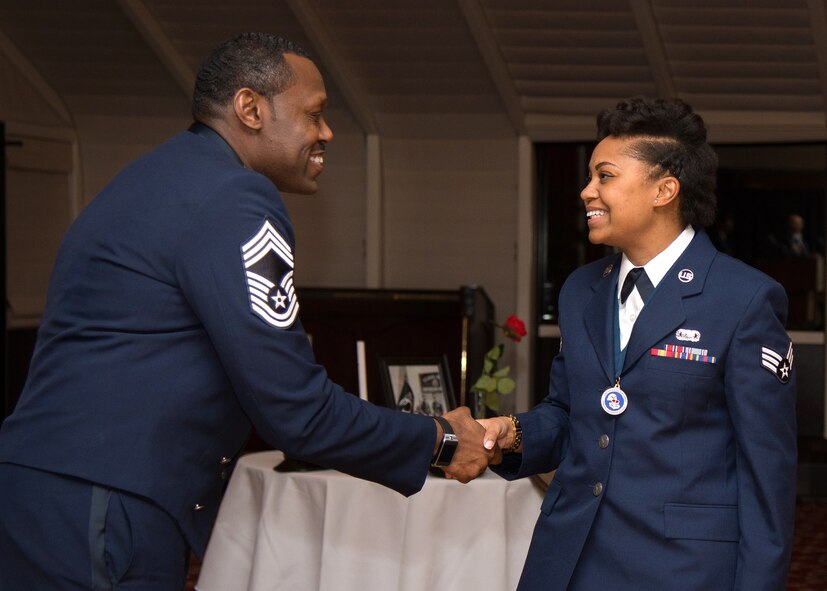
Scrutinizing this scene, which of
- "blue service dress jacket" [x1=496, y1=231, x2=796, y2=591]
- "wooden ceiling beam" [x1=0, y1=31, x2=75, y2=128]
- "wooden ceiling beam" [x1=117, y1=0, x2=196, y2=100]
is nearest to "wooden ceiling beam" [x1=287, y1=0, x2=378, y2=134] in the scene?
"wooden ceiling beam" [x1=117, y1=0, x2=196, y2=100]

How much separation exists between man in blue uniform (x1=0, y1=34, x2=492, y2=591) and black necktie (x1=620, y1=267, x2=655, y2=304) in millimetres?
723

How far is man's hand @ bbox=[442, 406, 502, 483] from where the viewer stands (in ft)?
7.97

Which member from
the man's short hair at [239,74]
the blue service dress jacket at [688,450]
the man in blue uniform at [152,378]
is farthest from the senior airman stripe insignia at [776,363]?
the man's short hair at [239,74]

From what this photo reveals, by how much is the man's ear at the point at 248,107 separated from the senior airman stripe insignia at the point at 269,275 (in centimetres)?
29

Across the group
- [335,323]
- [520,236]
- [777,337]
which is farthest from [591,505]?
[520,236]

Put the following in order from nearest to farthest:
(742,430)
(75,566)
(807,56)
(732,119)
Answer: (75,566) → (742,430) → (807,56) → (732,119)

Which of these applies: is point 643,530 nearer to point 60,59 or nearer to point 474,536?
point 474,536

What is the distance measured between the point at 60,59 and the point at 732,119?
4.61 metres

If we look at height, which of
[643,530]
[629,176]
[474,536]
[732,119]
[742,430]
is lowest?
[474,536]

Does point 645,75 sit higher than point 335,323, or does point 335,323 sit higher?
point 645,75

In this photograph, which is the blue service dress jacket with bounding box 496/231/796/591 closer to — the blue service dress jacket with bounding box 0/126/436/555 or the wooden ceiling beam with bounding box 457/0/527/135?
the blue service dress jacket with bounding box 0/126/436/555

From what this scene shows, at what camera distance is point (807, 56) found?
6715 millimetres

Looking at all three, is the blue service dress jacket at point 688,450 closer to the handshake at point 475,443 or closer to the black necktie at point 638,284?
the black necktie at point 638,284

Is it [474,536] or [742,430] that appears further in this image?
[474,536]
